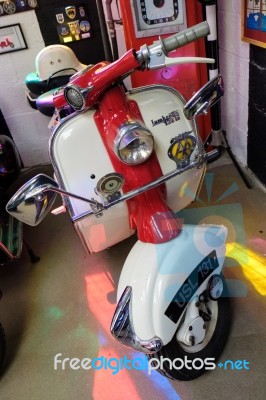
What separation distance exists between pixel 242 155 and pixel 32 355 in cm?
183

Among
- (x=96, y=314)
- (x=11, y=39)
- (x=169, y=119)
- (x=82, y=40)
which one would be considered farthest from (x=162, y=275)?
(x=11, y=39)

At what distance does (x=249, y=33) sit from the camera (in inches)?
71.3

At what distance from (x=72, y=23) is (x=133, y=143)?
6.13ft

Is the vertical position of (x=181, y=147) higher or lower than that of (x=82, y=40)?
lower

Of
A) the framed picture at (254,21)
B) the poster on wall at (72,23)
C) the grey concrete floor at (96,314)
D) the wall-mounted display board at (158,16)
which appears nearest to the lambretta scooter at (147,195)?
Answer: the grey concrete floor at (96,314)

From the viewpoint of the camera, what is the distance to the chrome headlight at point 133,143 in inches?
36.6

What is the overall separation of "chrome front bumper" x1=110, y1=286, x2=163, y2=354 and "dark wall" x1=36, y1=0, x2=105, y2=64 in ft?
6.94

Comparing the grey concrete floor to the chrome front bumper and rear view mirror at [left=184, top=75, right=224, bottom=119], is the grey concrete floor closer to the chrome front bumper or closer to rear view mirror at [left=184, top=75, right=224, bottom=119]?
the chrome front bumper

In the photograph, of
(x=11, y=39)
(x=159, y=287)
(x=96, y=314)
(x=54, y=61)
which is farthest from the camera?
(x=11, y=39)

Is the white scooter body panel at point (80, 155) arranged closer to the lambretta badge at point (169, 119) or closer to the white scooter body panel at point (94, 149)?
the white scooter body panel at point (94, 149)

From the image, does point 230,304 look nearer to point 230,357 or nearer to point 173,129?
point 230,357

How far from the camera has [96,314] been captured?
61.6 inches

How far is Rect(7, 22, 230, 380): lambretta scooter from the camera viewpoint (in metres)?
0.97

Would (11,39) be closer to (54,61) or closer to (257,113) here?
(54,61)
